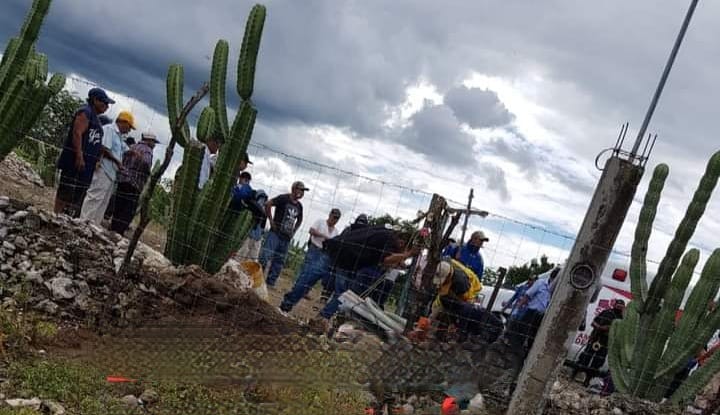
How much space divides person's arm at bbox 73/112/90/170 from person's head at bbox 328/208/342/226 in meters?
3.04

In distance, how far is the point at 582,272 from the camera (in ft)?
16.3

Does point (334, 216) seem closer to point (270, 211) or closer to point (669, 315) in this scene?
point (270, 211)

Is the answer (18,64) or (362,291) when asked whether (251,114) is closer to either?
(362,291)

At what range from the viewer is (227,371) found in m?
4.95

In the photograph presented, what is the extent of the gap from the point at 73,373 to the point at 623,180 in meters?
3.80

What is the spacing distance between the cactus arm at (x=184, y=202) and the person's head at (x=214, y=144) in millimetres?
778

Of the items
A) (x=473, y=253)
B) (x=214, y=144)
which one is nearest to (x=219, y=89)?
(x=214, y=144)

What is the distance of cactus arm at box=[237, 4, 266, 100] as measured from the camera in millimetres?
6723

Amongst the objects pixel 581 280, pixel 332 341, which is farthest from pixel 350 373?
pixel 581 280

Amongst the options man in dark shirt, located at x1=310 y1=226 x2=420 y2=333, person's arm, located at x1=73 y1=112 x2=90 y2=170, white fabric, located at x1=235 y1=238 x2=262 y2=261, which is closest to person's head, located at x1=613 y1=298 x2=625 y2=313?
man in dark shirt, located at x1=310 y1=226 x2=420 y2=333

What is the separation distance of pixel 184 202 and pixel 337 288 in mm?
1888

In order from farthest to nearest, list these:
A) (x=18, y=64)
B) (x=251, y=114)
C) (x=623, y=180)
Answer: (x=18, y=64)
(x=251, y=114)
(x=623, y=180)

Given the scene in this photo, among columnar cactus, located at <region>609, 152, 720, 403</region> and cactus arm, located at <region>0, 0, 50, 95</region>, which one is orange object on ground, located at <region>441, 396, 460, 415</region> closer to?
columnar cactus, located at <region>609, 152, 720, 403</region>

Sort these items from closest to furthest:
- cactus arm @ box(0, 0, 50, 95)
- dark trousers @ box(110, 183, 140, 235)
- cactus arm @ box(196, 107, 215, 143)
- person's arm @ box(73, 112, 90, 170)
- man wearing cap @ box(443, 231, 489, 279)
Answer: cactus arm @ box(196, 107, 215, 143), person's arm @ box(73, 112, 90, 170), cactus arm @ box(0, 0, 50, 95), dark trousers @ box(110, 183, 140, 235), man wearing cap @ box(443, 231, 489, 279)
